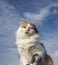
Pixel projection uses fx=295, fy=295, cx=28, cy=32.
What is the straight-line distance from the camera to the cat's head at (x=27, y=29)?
412cm

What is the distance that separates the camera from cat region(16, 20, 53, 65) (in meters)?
4.06

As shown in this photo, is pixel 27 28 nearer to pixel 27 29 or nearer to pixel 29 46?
pixel 27 29

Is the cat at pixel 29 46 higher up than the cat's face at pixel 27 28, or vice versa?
the cat's face at pixel 27 28

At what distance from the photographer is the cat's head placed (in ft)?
13.5

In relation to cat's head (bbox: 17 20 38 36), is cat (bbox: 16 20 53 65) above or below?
below

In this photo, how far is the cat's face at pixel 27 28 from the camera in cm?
412

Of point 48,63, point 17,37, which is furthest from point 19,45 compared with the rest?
point 48,63

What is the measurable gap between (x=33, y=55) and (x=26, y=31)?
0.35 metres

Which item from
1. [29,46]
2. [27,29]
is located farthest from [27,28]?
[29,46]

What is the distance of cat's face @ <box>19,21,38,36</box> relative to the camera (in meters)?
4.12

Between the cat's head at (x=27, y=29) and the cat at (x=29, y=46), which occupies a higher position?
the cat's head at (x=27, y=29)

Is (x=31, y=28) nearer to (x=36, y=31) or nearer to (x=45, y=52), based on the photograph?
(x=36, y=31)

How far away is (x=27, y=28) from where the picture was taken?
412cm

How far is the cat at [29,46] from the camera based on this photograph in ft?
13.3
